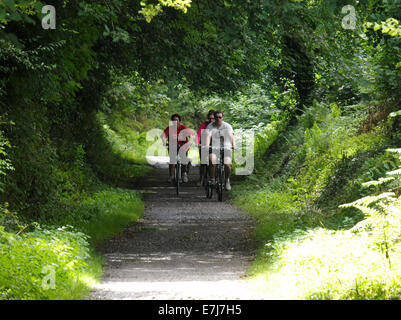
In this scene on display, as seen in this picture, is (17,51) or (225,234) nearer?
(17,51)

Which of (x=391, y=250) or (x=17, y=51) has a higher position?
(x=17, y=51)

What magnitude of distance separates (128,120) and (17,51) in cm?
3766

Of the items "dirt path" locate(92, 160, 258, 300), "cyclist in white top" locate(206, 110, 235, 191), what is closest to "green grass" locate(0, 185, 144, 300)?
"dirt path" locate(92, 160, 258, 300)

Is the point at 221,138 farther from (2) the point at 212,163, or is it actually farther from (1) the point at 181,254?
(1) the point at 181,254

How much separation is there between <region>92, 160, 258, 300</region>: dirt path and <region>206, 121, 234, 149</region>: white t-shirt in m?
1.67

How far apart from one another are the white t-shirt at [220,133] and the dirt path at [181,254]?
167 cm

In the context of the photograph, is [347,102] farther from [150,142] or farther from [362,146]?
[150,142]

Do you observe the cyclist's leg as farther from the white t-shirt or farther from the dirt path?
the dirt path

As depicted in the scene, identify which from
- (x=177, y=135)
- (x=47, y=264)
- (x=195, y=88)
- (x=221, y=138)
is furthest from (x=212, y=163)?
(x=47, y=264)

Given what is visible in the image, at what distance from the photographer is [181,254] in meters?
11.4

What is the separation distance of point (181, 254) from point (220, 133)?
7340mm

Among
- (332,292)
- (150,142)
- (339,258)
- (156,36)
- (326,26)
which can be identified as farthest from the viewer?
(150,142)

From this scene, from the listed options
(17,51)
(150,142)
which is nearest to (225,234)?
(17,51)
